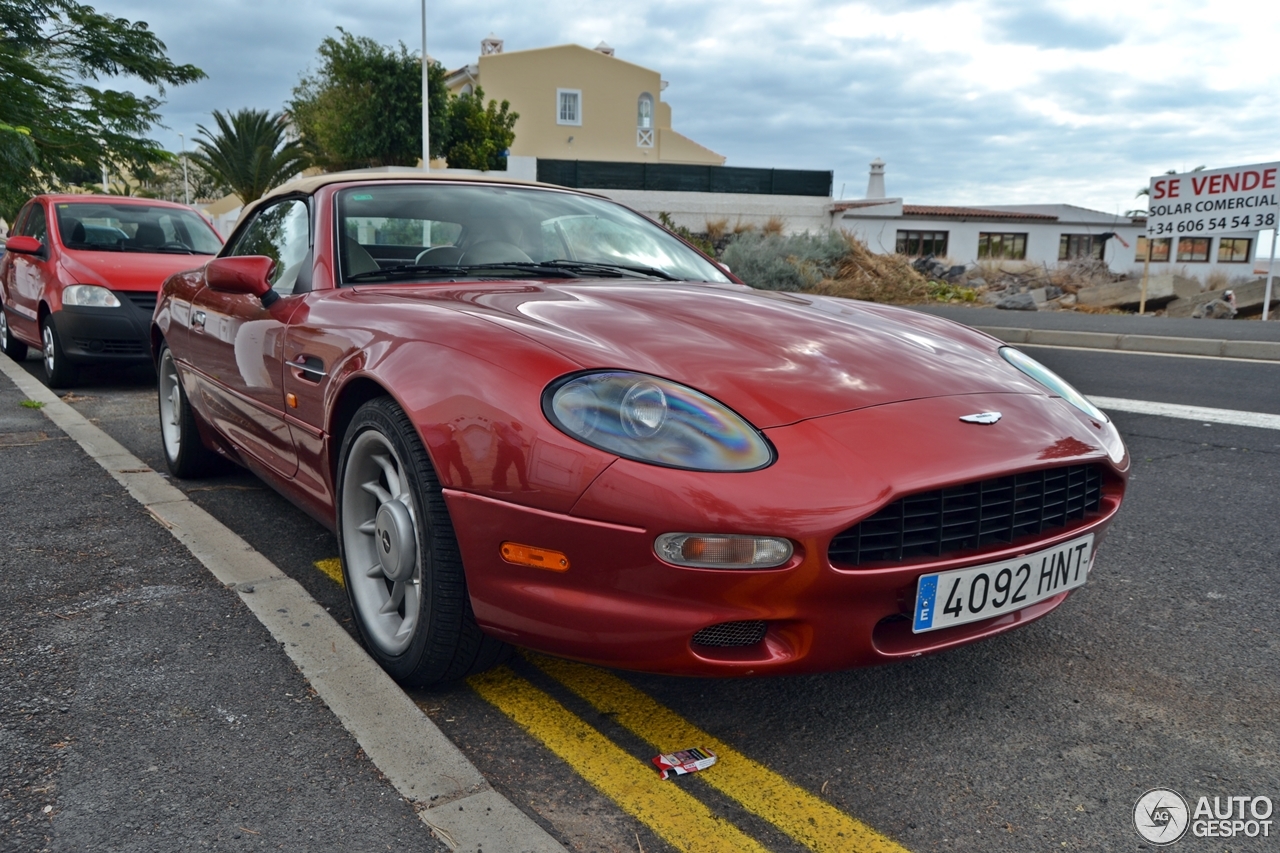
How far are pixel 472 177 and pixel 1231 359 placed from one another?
8.57 metres

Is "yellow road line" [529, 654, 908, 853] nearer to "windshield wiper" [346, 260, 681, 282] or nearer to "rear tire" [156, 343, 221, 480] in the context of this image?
"windshield wiper" [346, 260, 681, 282]

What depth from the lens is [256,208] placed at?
164 inches

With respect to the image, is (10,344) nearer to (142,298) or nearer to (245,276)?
(142,298)

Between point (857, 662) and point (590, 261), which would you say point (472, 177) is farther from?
point (857, 662)

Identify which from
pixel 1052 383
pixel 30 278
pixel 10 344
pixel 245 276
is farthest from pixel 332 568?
→ pixel 10 344

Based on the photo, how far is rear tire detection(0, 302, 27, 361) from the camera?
911 centimetres

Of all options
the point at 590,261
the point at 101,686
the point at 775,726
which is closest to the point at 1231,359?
the point at 590,261

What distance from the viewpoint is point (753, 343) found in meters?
2.42

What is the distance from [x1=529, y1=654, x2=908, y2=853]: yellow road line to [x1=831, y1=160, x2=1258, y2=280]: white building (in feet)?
116

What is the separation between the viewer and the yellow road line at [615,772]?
1.87m

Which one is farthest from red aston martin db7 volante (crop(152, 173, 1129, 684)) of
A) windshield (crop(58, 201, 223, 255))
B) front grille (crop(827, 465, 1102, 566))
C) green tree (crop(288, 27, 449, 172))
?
green tree (crop(288, 27, 449, 172))

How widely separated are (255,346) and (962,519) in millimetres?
2360

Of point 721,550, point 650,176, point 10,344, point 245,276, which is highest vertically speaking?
point 650,176

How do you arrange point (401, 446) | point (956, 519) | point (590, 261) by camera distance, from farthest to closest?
point (590, 261)
point (401, 446)
point (956, 519)
